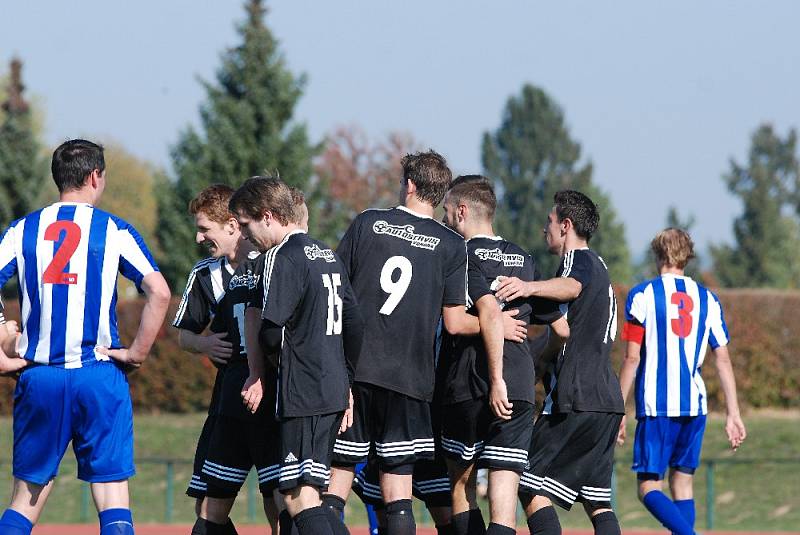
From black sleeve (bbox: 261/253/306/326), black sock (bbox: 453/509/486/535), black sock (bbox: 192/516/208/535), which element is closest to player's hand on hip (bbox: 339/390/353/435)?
black sleeve (bbox: 261/253/306/326)

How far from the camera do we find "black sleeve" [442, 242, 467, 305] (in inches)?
288

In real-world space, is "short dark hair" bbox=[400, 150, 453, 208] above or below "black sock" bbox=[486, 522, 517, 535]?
above

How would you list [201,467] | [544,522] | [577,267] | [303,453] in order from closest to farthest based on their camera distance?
[303,453], [201,467], [544,522], [577,267]

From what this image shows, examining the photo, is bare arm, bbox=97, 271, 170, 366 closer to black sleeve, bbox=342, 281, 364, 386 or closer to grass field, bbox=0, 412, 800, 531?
black sleeve, bbox=342, 281, 364, 386

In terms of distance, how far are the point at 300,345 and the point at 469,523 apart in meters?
1.60

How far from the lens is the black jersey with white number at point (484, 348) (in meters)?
7.49

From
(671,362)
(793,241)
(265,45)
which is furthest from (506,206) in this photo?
(671,362)

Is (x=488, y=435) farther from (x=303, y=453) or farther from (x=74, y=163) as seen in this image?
(x=74, y=163)

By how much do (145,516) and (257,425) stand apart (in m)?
11.1

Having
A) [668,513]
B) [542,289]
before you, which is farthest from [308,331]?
[668,513]

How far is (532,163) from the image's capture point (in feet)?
242

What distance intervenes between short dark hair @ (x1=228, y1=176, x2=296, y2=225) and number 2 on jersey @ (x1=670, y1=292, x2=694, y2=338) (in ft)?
11.7

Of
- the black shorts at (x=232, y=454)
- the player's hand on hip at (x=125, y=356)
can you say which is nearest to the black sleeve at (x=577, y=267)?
the black shorts at (x=232, y=454)

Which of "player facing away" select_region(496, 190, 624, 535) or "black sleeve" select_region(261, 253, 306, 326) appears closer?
"black sleeve" select_region(261, 253, 306, 326)
